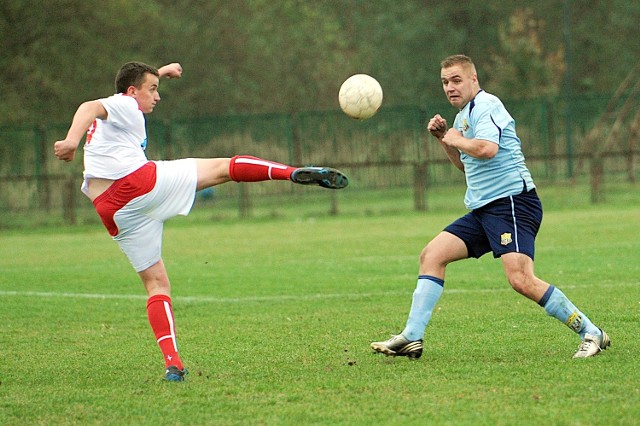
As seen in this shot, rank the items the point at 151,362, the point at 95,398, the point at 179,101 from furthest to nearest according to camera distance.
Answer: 1. the point at 179,101
2. the point at 151,362
3. the point at 95,398

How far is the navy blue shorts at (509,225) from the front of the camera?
7.85 meters

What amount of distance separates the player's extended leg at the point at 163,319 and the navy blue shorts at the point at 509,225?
2.16m

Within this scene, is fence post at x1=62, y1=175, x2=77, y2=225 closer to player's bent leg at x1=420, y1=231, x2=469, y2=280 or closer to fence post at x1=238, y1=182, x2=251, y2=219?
fence post at x1=238, y1=182, x2=251, y2=219

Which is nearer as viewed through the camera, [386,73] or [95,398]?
[95,398]

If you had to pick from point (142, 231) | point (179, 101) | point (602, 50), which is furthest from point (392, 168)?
point (602, 50)

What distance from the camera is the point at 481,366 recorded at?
25.1 ft

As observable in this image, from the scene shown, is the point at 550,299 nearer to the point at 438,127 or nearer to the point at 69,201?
the point at 438,127

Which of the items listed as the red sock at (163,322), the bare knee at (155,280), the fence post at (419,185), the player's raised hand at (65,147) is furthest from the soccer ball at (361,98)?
the fence post at (419,185)

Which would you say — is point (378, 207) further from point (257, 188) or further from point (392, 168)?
point (257, 188)

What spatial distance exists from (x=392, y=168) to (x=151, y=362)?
22.4 meters

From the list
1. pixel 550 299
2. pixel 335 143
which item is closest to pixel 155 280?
pixel 550 299

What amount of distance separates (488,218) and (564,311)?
0.84 metres

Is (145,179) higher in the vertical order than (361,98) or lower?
lower

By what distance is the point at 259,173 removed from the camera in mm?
7633
